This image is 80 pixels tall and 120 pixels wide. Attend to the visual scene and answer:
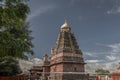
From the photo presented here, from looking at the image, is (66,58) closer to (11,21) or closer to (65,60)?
(65,60)

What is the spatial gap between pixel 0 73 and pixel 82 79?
74.7ft

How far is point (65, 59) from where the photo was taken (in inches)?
1918

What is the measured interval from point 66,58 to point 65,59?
386 millimetres

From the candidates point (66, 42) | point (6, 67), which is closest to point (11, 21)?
point (6, 67)

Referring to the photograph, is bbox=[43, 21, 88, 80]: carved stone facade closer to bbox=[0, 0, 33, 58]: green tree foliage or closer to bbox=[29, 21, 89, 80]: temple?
bbox=[29, 21, 89, 80]: temple

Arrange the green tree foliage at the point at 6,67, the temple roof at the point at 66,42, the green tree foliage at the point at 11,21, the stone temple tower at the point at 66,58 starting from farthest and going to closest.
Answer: the temple roof at the point at 66,42, the stone temple tower at the point at 66,58, the green tree foliage at the point at 6,67, the green tree foliage at the point at 11,21

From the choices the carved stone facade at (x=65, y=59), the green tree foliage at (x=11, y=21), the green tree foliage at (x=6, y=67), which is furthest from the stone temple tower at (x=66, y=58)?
the green tree foliage at (x=11, y=21)

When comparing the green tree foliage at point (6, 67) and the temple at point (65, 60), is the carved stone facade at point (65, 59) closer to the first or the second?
the temple at point (65, 60)

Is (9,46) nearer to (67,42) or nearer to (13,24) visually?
(13,24)

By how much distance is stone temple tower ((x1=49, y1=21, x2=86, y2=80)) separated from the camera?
46969mm

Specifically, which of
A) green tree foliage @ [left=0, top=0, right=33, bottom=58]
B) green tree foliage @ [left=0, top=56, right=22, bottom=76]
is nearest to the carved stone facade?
green tree foliage @ [left=0, top=56, right=22, bottom=76]

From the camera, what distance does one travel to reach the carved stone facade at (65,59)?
4700cm

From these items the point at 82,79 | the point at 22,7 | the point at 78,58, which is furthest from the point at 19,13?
the point at 78,58

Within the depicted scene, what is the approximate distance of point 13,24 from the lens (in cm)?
1177
